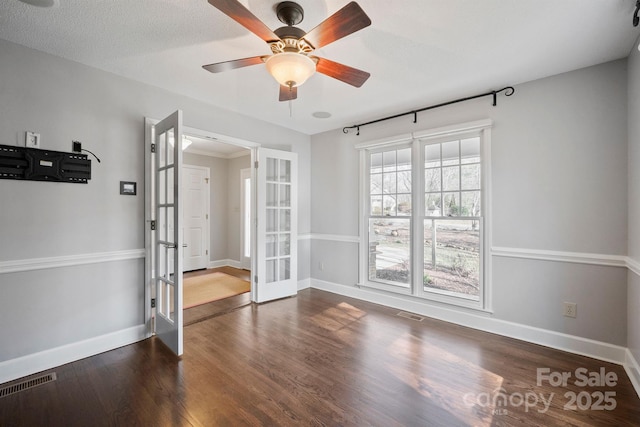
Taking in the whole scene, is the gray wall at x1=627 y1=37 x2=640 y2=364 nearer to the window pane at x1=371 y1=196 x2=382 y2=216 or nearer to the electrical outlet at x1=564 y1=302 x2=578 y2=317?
the electrical outlet at x1=564 y1=302 x2=578 y2=317

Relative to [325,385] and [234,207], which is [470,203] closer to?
[325,385]

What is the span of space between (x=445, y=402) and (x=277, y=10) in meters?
2.86

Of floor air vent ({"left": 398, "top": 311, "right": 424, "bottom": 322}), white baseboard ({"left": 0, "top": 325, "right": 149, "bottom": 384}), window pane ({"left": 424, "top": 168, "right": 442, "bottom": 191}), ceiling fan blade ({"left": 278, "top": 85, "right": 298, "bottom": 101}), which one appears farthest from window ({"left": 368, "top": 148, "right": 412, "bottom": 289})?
white baseboard ({"left": 0, "top": 325, "right": 149, "bottom": 384})

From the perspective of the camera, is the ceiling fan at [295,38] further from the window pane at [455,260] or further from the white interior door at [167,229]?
the window pane at [455,260]

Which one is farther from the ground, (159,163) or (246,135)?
(246,135)

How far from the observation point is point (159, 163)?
112 inches

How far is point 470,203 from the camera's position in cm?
319

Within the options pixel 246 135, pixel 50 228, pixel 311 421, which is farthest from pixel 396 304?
pixel 50 228

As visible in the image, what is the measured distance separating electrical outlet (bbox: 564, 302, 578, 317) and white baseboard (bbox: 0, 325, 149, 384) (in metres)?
4.12

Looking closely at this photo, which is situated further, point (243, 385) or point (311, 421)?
point (243, 385)

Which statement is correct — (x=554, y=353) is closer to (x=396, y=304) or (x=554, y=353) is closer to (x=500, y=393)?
(x=500, y=393)

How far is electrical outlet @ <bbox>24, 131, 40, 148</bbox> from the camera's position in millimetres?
2238

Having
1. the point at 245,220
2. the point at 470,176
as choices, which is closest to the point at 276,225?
the point at 245,220

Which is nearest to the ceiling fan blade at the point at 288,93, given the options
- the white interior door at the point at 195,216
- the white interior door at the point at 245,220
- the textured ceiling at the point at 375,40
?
the textured ceiling at the point at 375,40
